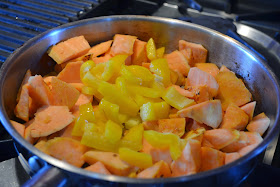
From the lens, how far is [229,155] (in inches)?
36.5

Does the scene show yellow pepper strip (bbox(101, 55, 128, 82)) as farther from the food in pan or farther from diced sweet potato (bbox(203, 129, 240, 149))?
diced sweet potato (bbox(203, 129, 240, 149))

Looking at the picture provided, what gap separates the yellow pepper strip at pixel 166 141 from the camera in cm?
89

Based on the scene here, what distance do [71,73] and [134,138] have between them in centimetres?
41

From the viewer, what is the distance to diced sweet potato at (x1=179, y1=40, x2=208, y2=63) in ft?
4.41

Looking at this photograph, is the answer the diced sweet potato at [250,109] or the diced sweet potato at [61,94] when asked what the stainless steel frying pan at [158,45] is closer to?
the diced sweet potato at [250,109]

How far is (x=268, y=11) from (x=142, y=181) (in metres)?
1.54

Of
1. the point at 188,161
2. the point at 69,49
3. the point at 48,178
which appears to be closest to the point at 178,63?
the point at 69,49

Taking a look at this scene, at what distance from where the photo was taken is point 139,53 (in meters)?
1.33

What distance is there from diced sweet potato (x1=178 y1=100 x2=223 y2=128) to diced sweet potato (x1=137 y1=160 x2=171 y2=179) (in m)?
0.23

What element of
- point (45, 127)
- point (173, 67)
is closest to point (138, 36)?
point (173, 67)

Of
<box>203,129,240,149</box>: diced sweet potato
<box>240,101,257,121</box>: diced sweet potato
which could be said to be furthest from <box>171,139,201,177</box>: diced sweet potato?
<box>240,101,257,121</box>: diced sweet potato

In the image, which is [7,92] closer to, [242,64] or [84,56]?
[84,56]

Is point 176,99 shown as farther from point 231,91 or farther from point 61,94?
point 61,94

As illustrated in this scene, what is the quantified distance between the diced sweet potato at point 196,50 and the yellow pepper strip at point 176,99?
1.01 ft
